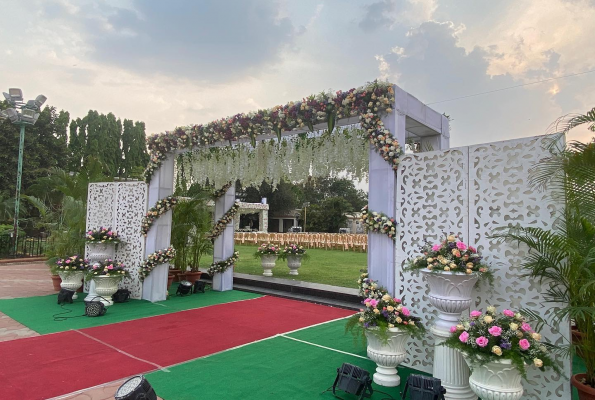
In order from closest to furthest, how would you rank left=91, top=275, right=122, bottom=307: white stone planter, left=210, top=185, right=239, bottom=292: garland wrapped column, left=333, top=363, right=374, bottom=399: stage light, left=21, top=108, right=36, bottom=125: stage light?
left=333, top=363, right=374, bottom=399: stage light → left=91, top=275, right=122, bottom=307: white stone planter → left=210, top=185, right=239, bottom=292: garland wrapped column → left=21, top=108, right=36, bottom=125: stage light

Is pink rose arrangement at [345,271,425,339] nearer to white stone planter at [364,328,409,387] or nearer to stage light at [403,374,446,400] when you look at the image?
white stone planter at [364,328,409,387]

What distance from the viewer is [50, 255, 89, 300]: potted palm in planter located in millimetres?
7551

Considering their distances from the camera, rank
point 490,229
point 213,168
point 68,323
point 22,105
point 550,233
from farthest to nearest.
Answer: point 22,105 < point 213,168 < point 68,323 < point 490,229 < point 550,233

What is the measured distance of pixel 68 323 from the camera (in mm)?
5902

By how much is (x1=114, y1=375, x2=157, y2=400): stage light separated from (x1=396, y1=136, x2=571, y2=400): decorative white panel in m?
2.93

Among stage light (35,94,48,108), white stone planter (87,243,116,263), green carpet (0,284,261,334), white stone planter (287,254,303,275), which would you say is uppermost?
stage light (35,94,48,108)

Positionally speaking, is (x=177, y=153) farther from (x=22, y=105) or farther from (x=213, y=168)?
(x=22, y=105)

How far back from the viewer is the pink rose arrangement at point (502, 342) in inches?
107

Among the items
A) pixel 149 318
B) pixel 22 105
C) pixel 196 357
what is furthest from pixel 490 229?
pixel 22 105

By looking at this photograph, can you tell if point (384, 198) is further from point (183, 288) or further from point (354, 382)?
point (183, 288)

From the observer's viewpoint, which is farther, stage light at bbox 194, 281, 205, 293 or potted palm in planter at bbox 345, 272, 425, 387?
stage light at bbox 194, 281, 205, 293

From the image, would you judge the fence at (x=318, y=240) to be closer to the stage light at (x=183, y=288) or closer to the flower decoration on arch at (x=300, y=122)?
the stage light at (x=183, y=288)

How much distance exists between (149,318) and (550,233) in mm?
6012

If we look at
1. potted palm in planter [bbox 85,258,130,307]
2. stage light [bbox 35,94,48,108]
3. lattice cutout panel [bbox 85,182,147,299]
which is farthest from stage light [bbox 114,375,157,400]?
stage light [bbox 35,94,48,108]
